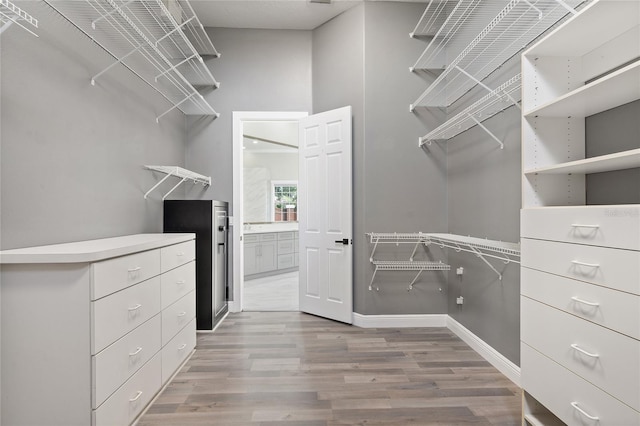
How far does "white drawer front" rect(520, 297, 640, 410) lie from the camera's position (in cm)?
113

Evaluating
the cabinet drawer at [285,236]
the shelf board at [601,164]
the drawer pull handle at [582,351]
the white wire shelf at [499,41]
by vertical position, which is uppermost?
the white wire shelf at [499,41]

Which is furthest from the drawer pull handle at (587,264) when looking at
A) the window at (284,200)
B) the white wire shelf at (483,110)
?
the window at (284,200)

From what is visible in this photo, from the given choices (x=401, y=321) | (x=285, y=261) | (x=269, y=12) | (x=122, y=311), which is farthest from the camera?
(x=285, y=261)

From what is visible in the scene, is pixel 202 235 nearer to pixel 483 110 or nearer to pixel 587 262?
pixel 483 110

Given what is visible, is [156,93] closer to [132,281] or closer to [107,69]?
[107,69]

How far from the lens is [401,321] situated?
3.38 m

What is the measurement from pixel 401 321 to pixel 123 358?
2499mm

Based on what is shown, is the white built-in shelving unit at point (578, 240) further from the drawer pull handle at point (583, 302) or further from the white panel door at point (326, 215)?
the white panel door at point (326, 215)

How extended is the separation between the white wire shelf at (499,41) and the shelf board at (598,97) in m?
0.44

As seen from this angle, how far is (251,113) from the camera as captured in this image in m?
3.95

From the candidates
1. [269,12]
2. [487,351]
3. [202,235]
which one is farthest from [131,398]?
[269,12]

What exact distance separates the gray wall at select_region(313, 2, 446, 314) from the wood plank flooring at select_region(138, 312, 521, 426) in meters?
0.40

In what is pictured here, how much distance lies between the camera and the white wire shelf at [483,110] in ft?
7.02

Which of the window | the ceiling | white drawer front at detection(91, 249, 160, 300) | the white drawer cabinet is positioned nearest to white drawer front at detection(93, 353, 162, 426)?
the white drawer cabinet
